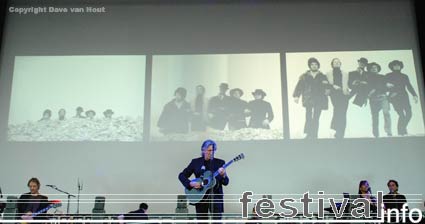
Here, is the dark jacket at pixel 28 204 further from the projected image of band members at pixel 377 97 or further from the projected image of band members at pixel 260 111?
the projected image of band members at pixel 377 97

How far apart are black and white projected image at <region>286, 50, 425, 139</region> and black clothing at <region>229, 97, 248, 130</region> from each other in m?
0.62

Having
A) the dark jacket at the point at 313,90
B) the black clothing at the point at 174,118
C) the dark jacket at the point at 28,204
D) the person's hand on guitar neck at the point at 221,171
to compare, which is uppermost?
the dark jacket at the point at 313,90

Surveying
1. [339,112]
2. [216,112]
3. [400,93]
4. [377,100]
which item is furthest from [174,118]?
[400,93]

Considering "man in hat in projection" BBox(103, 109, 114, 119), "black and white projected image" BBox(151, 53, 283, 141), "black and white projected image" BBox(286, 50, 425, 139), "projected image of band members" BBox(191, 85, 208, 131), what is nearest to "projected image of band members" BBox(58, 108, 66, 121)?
"man in hat in projection" BBox(103, 109, 114, 119)

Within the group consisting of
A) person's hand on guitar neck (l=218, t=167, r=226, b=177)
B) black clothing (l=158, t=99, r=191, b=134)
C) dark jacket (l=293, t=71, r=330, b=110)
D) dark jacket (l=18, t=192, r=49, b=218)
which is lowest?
dark jacket (l=18, t=192, r=49, b=218)

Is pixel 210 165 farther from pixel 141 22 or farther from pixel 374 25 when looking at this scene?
pixel 374 25

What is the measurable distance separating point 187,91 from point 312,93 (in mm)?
1663

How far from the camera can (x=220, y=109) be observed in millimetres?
6879

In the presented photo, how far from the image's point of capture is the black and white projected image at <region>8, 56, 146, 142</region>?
6.82 m

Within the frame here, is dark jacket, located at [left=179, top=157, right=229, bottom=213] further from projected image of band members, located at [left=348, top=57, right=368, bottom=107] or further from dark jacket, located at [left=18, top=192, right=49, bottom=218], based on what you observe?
projected image of band members, located at [left=348, top=57, right=368, bottom=107]

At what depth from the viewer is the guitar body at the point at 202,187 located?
5293 millimetres

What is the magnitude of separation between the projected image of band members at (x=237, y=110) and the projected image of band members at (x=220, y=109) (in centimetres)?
6

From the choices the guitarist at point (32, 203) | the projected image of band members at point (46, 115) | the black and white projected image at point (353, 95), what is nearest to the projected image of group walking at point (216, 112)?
the black and white projected image at point (353, 95)

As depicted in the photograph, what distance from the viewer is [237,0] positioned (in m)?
7.39
